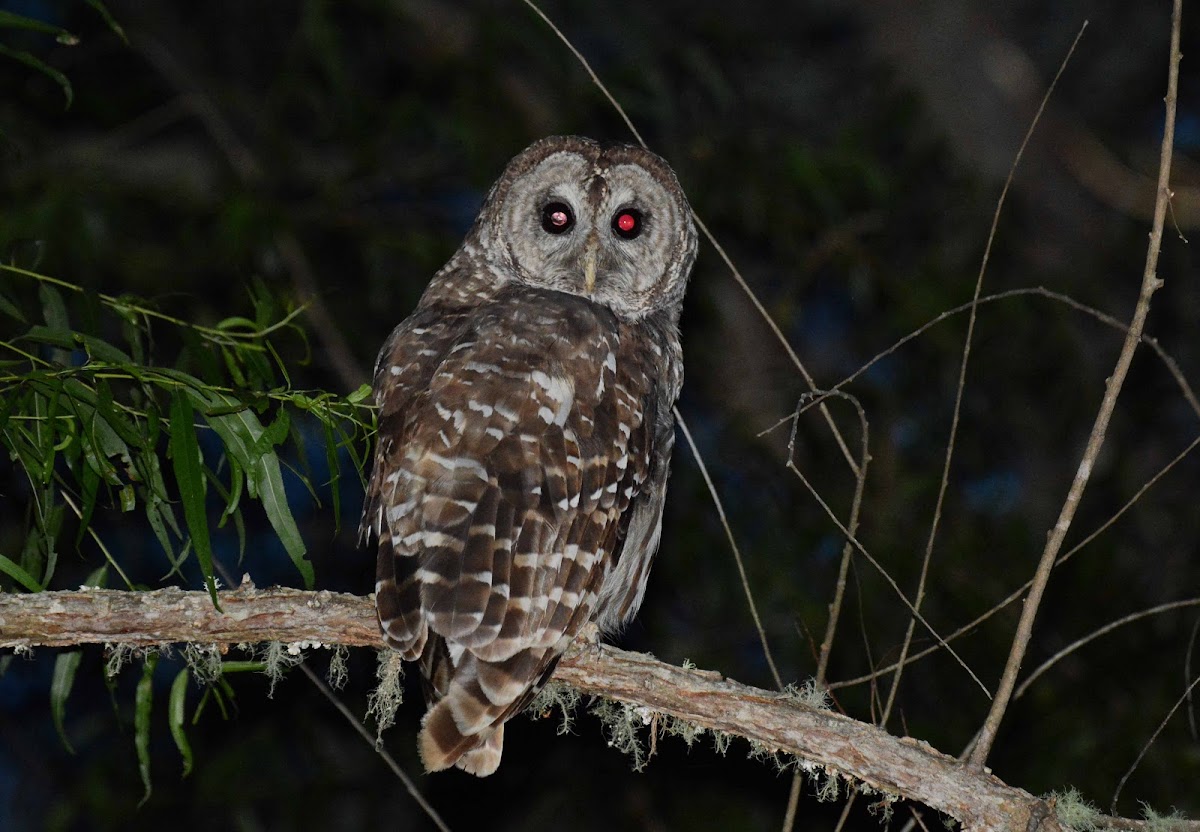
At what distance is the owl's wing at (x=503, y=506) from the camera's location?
7.52 feet

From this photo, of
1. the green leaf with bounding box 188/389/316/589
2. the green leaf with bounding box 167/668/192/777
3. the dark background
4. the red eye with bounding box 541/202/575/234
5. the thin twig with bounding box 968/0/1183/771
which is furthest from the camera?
the dark background

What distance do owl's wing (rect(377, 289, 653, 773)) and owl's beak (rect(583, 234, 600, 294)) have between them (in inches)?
16.7

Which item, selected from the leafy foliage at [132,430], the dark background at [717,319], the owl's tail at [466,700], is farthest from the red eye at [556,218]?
the owl's tail at [466,700]

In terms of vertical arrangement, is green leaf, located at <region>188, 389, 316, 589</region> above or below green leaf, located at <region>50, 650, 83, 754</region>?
above

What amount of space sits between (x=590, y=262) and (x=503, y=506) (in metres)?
0.97

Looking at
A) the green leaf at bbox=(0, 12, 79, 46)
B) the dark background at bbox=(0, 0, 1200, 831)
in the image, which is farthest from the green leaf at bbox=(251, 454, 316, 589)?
the dark background at bbox=(0, 0, 1200, 831)

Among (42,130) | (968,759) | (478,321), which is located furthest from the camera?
(42,130)

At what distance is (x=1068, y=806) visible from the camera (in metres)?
2.15

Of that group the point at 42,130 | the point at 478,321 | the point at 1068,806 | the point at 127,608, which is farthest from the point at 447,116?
the point at 1068,806

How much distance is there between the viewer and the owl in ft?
7.55

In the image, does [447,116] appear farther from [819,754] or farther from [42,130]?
[819,754]

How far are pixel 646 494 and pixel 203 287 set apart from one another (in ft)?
8.92

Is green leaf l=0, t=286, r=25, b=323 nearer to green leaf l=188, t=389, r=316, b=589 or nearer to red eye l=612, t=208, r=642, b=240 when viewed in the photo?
green leaf l=188, t=389, r=316, b=589

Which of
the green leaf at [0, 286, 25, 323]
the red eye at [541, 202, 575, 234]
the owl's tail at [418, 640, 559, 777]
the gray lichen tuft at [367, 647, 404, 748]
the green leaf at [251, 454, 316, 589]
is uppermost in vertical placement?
the red eye at [541, 202, 575, 234]
